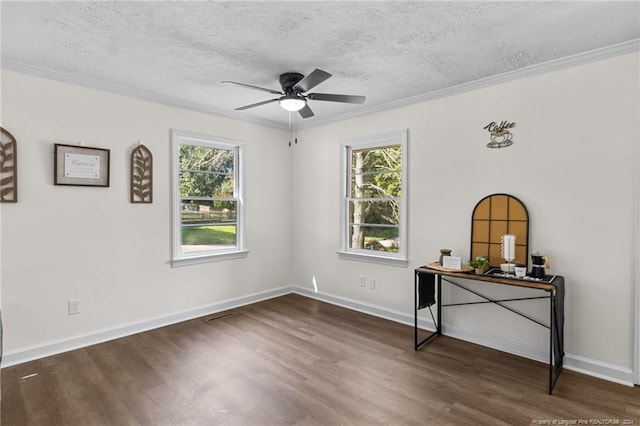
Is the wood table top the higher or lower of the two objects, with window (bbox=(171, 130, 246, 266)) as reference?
lower

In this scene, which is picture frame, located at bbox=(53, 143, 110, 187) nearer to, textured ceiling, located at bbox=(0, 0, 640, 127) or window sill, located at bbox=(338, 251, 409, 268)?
textured ceiling, located at bbox=(0, 0, 640, 127)

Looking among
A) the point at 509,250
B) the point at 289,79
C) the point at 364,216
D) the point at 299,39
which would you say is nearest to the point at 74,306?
the point at 289,79

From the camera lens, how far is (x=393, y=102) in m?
3.96

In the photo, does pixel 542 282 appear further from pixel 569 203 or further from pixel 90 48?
pixel 90 48

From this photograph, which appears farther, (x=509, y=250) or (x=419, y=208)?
(x=419, y=208)

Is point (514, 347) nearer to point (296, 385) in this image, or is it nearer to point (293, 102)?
point (296, 385)

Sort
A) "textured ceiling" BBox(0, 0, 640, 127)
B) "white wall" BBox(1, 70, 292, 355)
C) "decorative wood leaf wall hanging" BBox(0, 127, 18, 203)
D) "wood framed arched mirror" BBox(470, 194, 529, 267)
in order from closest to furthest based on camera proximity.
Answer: "textured ceiling" BBox(0, 0, 640, 127) < "decorative wood leaf wall hanging" BBox(0, 127, 18, 203) < "white wall" BBox(1, 70, 292, 355) < "wood framed arched mirror" BBox(470, 194, 529, 267)

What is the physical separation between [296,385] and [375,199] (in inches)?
96.4

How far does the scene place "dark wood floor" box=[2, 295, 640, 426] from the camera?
223 cm

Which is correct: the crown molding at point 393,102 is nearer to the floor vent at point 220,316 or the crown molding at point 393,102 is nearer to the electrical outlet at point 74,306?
the electrical outlet at point 74,306

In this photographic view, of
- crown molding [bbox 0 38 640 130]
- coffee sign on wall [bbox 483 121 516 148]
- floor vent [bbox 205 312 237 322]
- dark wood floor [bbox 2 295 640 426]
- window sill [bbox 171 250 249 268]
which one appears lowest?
dark wood floor [bbox 2 295 640 426]

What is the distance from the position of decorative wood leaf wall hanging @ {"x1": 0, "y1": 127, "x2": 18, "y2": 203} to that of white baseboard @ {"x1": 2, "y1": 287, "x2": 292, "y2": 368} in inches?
52.1

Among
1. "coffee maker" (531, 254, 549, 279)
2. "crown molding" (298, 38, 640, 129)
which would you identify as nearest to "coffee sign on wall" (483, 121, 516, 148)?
"crown molding" (298, 38, 640, 129)

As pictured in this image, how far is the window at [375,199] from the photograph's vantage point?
4040 mm
